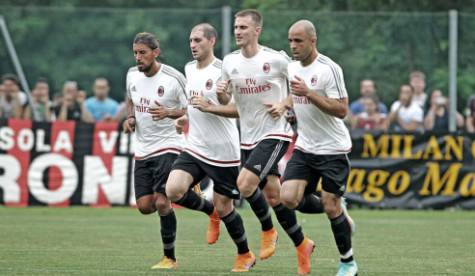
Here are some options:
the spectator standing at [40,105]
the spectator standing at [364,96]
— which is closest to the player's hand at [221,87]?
the spectator standing at [364,96]

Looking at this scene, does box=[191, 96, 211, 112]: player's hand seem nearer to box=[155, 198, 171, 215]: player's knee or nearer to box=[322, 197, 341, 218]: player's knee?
box=[155, 198, 171, 215]: player's knee

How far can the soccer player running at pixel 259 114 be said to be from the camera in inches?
466

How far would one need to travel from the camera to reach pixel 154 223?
1839cm

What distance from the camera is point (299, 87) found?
1077 centimetres

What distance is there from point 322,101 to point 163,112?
208 cm

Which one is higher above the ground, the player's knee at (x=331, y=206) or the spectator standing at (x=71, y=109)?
the player's knee at (x=331, y=206)

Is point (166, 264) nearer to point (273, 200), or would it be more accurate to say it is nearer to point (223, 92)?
point (273, 200)

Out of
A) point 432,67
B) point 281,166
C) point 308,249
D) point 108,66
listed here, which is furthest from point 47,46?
point 308,249

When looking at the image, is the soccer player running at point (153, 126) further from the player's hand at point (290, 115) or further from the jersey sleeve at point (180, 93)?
the player's hand at point (290, 115)

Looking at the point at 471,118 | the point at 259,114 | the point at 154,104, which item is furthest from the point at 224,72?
the point at 471,118

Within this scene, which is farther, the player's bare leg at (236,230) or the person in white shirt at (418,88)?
the person in white shirt at (418,88)

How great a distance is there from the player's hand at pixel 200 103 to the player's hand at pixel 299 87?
128cm

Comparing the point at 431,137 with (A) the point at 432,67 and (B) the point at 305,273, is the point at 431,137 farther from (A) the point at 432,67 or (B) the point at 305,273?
(B) the point at 305,273

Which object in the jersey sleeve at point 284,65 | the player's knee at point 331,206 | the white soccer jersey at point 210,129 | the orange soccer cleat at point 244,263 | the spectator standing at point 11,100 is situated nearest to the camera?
the player's knee at point 331,206
